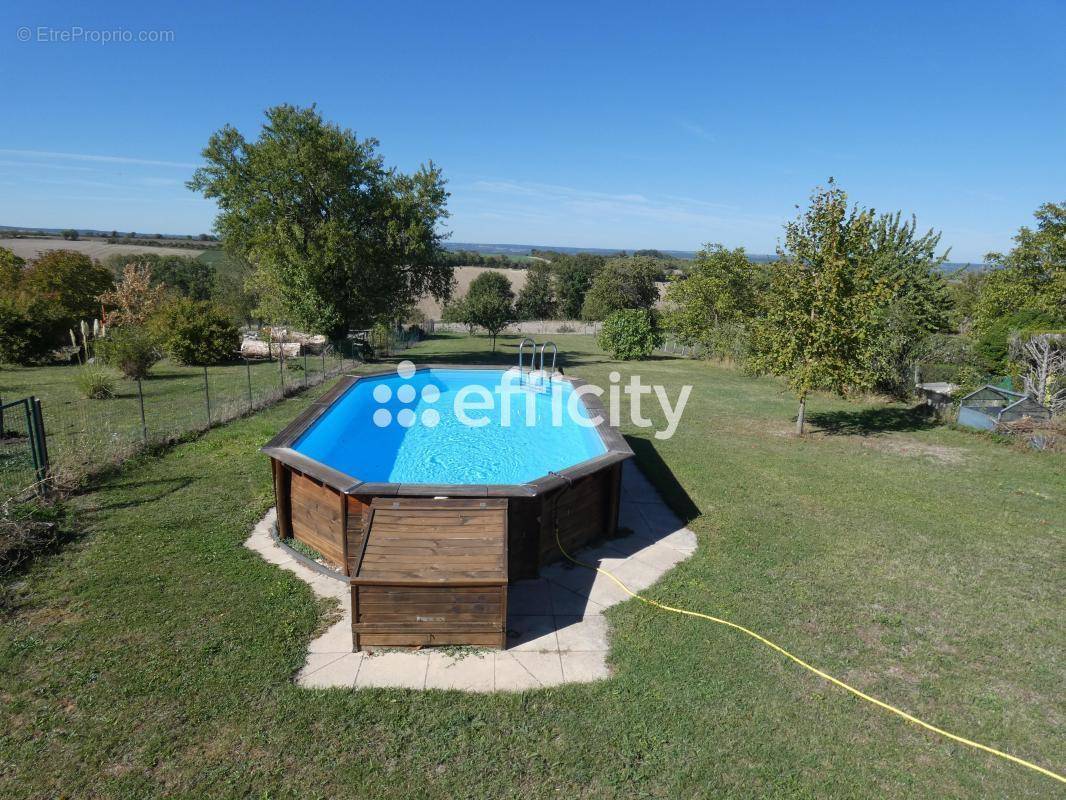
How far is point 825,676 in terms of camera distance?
4590 millimetres

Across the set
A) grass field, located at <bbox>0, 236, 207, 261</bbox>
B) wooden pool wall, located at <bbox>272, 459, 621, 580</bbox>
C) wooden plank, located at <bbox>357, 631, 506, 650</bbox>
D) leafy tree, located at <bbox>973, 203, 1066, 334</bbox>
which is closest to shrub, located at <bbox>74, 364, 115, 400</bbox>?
A: wooden pool wall, located at <bbox>272, 459, 621, 580</bbox>

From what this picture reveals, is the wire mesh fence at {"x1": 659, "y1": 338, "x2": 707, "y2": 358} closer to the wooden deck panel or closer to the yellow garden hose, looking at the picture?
the yellow garden hose

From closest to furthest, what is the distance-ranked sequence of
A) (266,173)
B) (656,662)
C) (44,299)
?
1. (656,662)
2. (266,173)
3. (44,299)

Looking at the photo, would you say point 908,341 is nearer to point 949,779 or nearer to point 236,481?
point 949,779

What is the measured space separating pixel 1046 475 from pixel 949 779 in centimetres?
942

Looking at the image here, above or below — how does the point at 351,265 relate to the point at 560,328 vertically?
above

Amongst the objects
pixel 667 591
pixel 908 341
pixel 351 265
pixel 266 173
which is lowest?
pixel 667 591

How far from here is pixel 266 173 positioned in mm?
19266

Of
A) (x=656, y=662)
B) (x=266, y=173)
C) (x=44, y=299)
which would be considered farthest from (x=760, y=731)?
(x=44, y=299)

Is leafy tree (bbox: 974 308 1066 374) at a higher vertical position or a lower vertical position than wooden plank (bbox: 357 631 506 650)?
higher

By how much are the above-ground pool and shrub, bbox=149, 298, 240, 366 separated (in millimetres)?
11027

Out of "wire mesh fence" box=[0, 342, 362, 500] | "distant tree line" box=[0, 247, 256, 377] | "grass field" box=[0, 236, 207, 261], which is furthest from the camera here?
"grass field" box=[0, 236, 207, 261]

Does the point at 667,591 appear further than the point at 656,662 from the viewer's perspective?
Yes

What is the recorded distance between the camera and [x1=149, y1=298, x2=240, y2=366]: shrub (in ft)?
67.8
